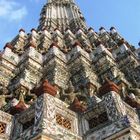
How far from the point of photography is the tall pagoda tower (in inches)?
366

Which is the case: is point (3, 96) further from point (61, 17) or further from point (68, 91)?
point (61, 17)

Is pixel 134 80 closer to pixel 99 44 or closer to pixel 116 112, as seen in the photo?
pixel 99 44

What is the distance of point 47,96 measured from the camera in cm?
1017

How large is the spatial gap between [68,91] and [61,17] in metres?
31.1

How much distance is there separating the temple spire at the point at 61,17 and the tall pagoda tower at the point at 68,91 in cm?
38

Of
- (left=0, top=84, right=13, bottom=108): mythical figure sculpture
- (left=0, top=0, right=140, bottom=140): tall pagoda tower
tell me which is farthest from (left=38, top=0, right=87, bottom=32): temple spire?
(left=0, top=84, right=13, bottom=108): mythical figure sculpture

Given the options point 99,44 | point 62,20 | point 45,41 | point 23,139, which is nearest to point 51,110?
point 23,139

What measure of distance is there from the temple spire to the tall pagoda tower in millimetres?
377

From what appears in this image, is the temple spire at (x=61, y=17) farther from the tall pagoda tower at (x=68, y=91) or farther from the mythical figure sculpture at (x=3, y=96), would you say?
the mythical figure sculpture at (x=3, y=96)

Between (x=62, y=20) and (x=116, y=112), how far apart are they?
125 feet

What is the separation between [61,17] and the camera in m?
47.2

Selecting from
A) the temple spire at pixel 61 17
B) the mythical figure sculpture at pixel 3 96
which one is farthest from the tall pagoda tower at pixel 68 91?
the temple spire at pixel 61 17

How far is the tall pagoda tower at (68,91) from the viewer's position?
9305 millimetres

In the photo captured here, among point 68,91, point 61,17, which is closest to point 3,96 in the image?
point 68,91
